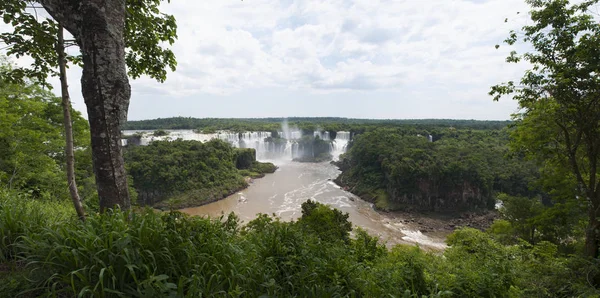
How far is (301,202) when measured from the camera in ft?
118

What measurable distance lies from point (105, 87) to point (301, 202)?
33.9 metres

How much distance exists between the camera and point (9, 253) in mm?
2693

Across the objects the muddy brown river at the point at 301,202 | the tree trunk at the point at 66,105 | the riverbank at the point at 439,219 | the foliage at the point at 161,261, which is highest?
the tree trunk at the point at 66,105

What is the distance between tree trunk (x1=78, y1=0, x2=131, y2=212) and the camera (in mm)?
2820

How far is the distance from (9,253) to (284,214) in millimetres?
29296

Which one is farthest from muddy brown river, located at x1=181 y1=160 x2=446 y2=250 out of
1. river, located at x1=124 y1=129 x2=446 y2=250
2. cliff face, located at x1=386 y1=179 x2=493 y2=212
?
cliff face, located at x1=386 y1=179 x2=493 y2=212

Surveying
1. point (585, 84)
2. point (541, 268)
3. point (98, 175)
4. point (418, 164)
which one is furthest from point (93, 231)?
point (418, 164)

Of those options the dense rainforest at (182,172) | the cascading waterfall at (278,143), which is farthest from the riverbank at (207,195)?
the cascading waterfall at (278,143)

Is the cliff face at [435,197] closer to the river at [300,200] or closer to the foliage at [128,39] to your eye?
the river at [300,200]

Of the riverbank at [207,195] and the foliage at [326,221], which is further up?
the foliage at [326,221]

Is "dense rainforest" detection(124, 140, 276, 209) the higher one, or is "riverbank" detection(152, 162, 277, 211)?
"dense rainforest" detection(124, 140, 276, 209)

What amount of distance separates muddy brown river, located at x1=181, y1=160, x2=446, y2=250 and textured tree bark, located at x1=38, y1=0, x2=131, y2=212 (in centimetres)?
1845

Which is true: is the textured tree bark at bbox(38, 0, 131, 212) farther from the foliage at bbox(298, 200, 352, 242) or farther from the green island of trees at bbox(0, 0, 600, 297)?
the foliage at bbox(298, 200, 352, 242)

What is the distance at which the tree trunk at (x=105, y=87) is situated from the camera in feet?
9.25
